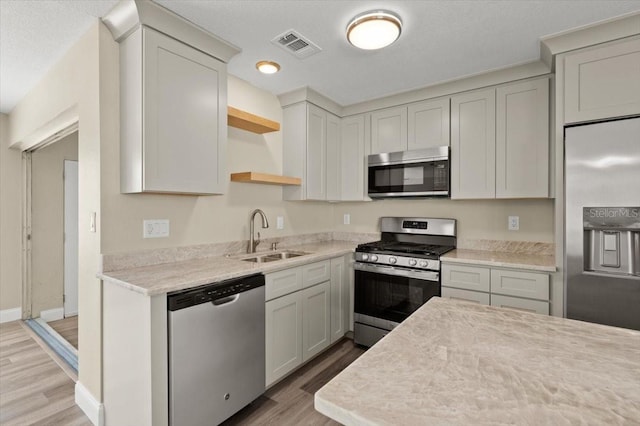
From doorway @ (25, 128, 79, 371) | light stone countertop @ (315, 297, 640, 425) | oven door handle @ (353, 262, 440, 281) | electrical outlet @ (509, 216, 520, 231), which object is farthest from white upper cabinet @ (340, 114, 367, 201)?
doorway @ (25, 128, 79, 371)

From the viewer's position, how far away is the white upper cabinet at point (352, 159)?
338 cm

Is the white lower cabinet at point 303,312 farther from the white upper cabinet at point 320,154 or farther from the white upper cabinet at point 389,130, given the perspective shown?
the white upper cabinet at point 389,130

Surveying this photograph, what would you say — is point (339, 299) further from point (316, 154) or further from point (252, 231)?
point (316, 154)

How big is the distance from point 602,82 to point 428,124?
124cm

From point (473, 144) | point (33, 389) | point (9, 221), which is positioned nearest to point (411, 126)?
point (473, 144)

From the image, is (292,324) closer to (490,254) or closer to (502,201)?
(490,254)

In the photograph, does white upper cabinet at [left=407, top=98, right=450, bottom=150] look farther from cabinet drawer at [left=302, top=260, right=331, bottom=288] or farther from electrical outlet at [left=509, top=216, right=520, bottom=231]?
cabinet drawer at [left=302, top=260, right=331, bottom=288]

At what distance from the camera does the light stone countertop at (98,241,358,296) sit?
62.6 inches

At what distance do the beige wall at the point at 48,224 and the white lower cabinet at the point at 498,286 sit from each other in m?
4.35

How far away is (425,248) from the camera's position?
2.88 metres

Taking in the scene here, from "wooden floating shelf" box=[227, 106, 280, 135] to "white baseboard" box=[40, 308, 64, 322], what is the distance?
10.8 ft

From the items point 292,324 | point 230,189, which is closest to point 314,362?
point 292,324


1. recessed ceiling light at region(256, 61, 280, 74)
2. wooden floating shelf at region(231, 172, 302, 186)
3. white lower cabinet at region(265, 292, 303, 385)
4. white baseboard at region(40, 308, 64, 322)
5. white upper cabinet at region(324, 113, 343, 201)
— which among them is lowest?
white baseboard at region(40, 308, 64, 322)

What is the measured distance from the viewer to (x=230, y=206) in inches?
106
